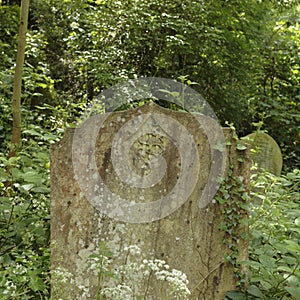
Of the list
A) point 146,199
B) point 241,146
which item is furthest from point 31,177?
point 241,146

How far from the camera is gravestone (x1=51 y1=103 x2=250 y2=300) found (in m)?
2.72

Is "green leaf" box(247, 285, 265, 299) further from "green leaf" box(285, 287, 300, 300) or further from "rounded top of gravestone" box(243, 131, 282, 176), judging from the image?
"rounded top of gravestone" box(243, 131, 282, 176)

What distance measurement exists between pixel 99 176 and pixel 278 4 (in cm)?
593

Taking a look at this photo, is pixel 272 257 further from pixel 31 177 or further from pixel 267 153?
pixel 267 153

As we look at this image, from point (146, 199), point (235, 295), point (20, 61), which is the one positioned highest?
point (20, 61)

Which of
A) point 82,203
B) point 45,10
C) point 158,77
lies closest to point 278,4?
point 158,77

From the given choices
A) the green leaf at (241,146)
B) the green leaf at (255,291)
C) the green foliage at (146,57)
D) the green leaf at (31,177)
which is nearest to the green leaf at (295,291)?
the green leaf at (255,291)

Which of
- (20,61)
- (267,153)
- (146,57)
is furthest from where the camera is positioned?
(146,57)

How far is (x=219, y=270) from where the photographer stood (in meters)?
2.82

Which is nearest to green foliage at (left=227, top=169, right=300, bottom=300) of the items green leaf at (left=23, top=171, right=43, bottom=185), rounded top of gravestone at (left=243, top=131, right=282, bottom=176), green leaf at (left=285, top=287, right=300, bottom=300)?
green leaf at (left=285, top=287, right=300, bottom=300)

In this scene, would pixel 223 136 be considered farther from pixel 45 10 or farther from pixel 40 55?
pixel 45 10

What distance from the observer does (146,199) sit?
2799 mm

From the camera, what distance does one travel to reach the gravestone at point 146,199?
107 inches

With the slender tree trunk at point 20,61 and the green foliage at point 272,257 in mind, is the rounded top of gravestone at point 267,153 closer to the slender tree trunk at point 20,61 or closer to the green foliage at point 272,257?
the green foliage at point 272,257
